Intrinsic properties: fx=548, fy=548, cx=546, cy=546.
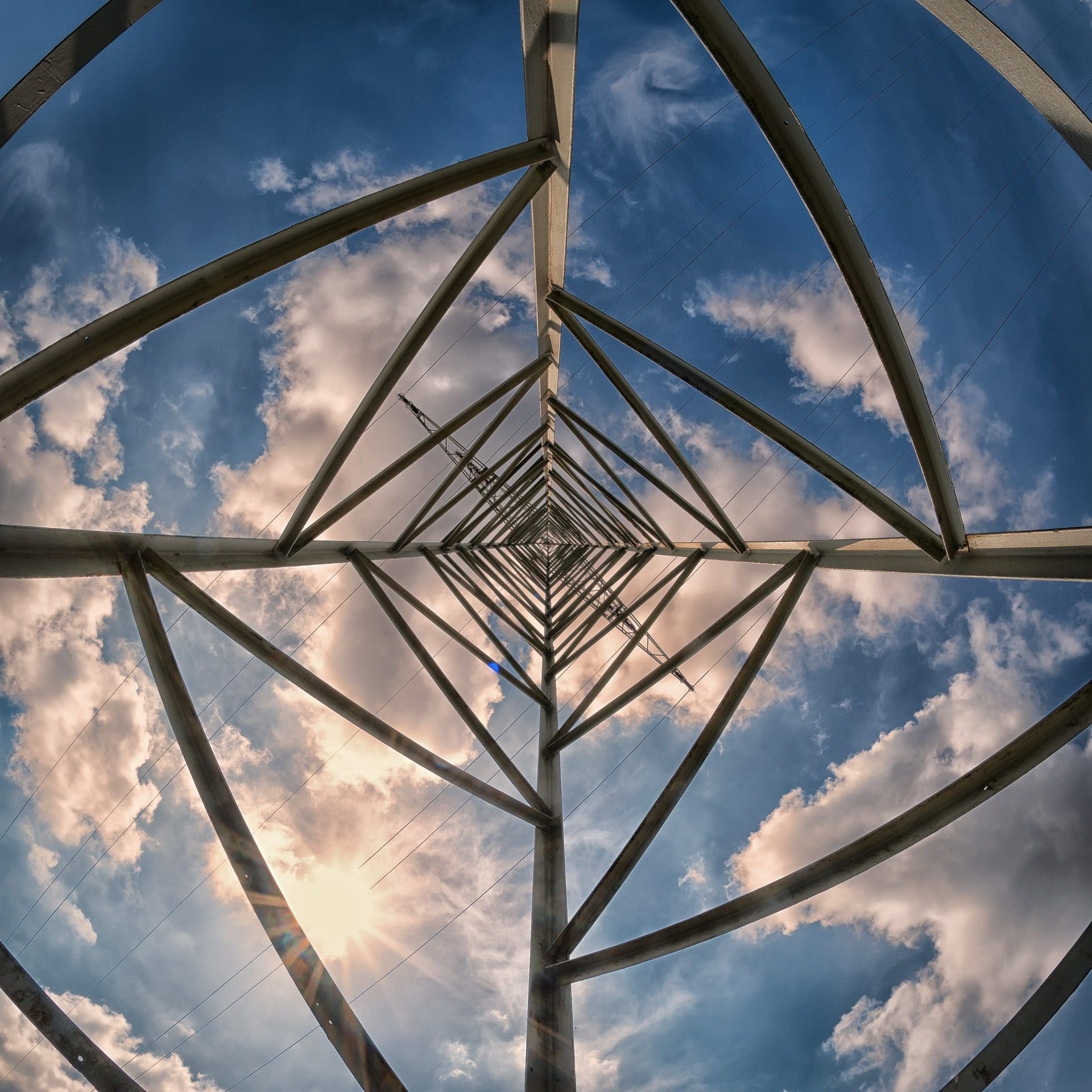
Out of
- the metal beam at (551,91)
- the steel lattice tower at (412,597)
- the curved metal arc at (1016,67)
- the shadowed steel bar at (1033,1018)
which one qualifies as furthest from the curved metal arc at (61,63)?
the shadowed steel bar at (1033,1018)

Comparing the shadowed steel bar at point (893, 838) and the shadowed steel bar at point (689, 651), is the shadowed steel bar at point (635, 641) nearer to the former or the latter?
the shadowed steel bar at point (689, 651)

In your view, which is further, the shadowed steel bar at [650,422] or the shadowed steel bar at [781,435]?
the shadowed steel bar at [650,422]

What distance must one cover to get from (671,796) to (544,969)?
1.44 m

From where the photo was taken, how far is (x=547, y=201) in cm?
531

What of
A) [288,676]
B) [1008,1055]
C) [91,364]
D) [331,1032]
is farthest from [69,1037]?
[1008,1055]

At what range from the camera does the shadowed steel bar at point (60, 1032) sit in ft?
7.86

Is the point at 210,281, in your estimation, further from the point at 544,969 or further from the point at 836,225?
the point at 544,969

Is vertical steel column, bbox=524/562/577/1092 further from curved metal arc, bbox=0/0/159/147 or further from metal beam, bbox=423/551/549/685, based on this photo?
curved metal arc, bbox=0/0/159/147

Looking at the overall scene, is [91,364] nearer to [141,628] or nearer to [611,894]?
[141,628]

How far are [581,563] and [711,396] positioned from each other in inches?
428

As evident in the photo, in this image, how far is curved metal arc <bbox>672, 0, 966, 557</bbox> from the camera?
2.61m

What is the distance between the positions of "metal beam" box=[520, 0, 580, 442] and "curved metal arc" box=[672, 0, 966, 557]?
6.59ft

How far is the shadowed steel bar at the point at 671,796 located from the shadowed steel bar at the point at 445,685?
177 cm

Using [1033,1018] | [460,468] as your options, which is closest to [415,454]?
[460,468]
